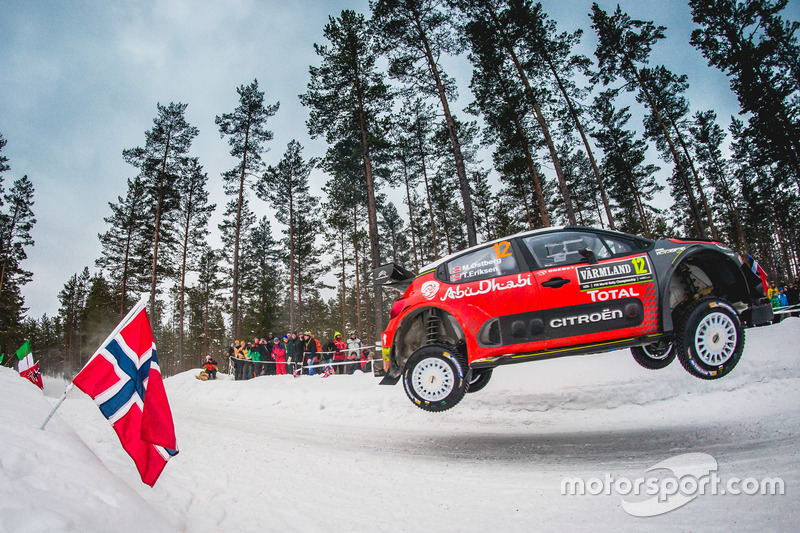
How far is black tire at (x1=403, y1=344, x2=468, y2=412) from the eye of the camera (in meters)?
4.30

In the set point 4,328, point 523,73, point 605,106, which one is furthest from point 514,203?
point 4,328

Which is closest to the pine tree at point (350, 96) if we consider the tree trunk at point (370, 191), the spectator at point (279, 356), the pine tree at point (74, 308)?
the tree trunk at point (370, 191)

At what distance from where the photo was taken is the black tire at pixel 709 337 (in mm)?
4035

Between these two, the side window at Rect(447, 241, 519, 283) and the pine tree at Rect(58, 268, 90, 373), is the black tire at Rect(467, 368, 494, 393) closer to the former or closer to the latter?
the side window at Rect(447, 241, 519, 283)

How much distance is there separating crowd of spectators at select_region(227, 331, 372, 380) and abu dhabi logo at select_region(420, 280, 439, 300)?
279 inches

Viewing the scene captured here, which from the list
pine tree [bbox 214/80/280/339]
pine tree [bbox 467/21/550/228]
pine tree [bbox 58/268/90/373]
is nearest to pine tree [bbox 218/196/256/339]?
pine tree [bbox 214/80/280/339]

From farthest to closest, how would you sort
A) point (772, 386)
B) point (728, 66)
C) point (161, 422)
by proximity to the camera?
point (728, 66)
point (772, 386)
point (161, 422)

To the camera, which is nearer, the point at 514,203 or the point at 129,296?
the point at 129,296

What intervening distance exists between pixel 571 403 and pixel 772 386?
296cm

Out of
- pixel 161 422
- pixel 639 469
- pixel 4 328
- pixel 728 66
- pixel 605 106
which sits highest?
pixel 605 106

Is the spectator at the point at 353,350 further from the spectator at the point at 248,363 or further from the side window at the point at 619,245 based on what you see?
the side window at the point at 619,245

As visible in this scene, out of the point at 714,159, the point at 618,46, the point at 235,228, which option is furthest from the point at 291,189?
the point at 714,159

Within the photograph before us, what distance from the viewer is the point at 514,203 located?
29.4 meters

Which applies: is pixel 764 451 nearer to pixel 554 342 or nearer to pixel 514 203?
pixel 554 342
